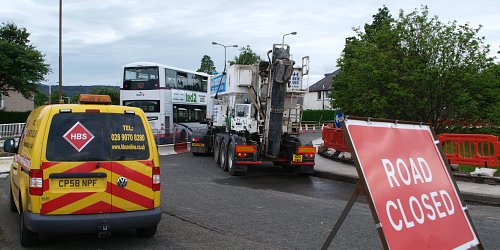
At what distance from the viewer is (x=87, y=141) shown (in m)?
5.71

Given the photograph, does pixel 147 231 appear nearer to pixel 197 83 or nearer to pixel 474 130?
pixel 474 130

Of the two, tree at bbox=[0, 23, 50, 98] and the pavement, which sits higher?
tree at bbox=[0, 23, 50, 98]

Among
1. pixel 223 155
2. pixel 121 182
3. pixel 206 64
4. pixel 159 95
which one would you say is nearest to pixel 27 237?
pixel 121 182

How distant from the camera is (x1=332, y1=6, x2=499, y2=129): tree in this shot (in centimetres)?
1606

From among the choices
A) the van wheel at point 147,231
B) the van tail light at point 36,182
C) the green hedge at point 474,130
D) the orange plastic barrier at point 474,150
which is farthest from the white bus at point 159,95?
the van tail light at point 36,182

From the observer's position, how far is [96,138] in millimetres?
5762

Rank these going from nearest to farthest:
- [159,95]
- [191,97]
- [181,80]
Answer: [159,95]
[181,80]
[191,97]

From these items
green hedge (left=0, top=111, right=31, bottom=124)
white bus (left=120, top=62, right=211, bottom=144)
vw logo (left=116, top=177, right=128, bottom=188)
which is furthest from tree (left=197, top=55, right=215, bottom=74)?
vw logo (left=116, top=177, right=128, bottom=188)

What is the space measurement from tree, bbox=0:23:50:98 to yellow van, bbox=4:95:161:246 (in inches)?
1412

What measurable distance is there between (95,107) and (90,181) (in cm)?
95

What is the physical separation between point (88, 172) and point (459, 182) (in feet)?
30.6

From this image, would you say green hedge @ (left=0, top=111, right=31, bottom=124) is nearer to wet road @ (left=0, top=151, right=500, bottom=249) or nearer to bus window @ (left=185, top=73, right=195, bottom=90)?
bus window @ (left=185, top=73, right=195, bottom=90)

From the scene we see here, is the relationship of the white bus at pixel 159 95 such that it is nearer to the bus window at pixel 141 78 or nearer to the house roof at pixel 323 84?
the bus window at pixel 141 78

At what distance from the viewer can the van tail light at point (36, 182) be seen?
17.5 ft
